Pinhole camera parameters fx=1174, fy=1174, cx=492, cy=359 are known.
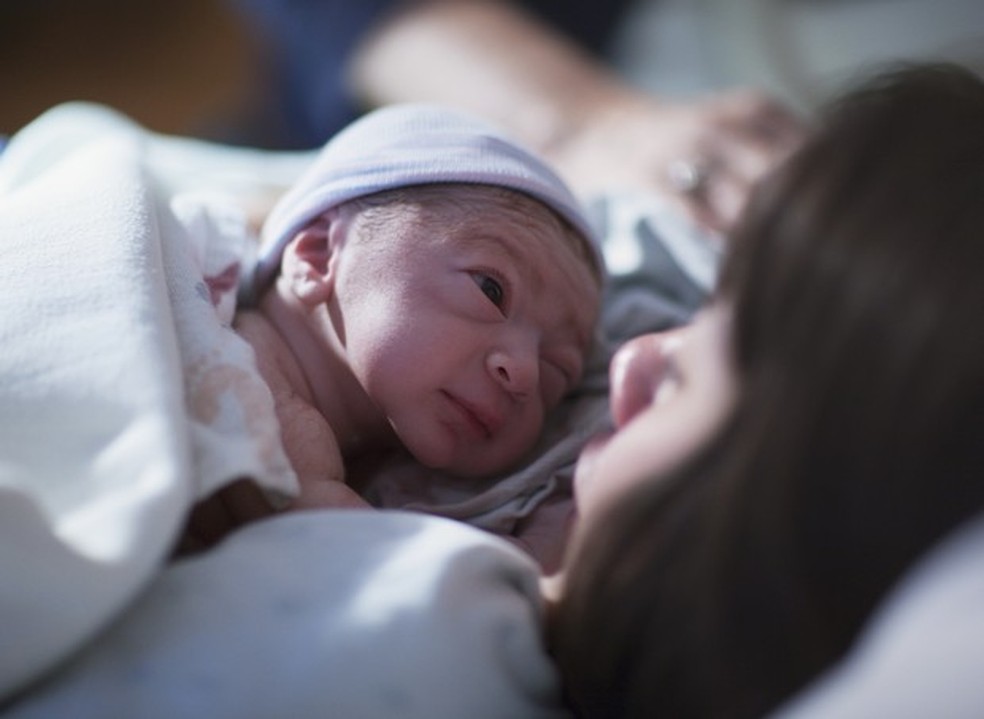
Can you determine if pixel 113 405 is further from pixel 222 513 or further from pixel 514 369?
pixel 514 369

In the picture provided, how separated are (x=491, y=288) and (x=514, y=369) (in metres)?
0.06

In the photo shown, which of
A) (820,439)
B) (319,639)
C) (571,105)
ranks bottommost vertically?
(571,105)

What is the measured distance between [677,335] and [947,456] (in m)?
0.16

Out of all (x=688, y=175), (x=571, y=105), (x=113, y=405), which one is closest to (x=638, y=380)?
(x=113, y=405)

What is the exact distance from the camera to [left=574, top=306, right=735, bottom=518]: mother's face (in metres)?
0.50

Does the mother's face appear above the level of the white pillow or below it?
above

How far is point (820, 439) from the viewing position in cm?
46

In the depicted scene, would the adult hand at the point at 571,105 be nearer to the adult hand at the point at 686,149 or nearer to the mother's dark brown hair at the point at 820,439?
the adult hand at the point at 686,149

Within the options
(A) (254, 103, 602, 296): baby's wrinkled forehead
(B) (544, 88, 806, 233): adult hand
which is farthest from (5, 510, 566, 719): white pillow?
(B) (544, 88, 806, 233): adult hand

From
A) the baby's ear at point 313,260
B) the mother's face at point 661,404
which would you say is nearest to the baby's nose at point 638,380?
the mother's face at point 661,404

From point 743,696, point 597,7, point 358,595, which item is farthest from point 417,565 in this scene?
point 597,7

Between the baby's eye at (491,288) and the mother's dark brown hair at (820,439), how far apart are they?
0.78 feet

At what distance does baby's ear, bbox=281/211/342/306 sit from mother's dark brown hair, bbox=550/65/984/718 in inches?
12.1

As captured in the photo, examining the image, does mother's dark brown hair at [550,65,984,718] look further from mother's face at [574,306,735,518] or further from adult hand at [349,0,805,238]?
adult hand at [349,0,805,238]
